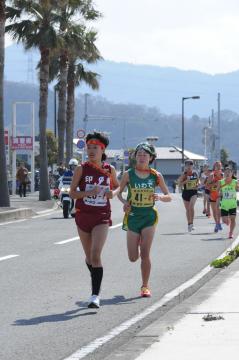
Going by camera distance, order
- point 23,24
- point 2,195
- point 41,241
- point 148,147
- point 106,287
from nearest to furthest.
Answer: point 148,147, point 106,287, point 41,241, point 2,195, point 23,24

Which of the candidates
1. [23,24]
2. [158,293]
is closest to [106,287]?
[158,293]

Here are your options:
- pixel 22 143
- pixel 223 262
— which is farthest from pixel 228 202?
pixel 22 143

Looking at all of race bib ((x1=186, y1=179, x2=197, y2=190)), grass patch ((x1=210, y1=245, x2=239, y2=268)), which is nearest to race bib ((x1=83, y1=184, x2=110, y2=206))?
grass patch ((x1=210, y1=245, x2=239, y2=268))

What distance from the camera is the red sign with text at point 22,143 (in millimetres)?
53156

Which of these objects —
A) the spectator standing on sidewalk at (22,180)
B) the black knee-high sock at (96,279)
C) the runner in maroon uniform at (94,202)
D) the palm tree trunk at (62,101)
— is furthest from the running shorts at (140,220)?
the spectator standing on sidewalk at (22,180)

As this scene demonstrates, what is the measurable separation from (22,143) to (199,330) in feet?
148

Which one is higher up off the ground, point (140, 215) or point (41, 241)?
point (140, 215)

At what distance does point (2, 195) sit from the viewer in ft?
111

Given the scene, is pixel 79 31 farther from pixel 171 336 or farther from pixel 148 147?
pixel 171 336

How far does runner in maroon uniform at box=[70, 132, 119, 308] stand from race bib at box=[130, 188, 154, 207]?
94cm

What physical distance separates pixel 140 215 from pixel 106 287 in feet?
5.08

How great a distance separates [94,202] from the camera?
433 inches

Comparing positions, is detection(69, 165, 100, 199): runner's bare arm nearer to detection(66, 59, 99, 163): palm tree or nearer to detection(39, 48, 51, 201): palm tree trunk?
detection(39, 48, 51, 201): palm tree trunk

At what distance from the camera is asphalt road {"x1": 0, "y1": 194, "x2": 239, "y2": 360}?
912 cm
